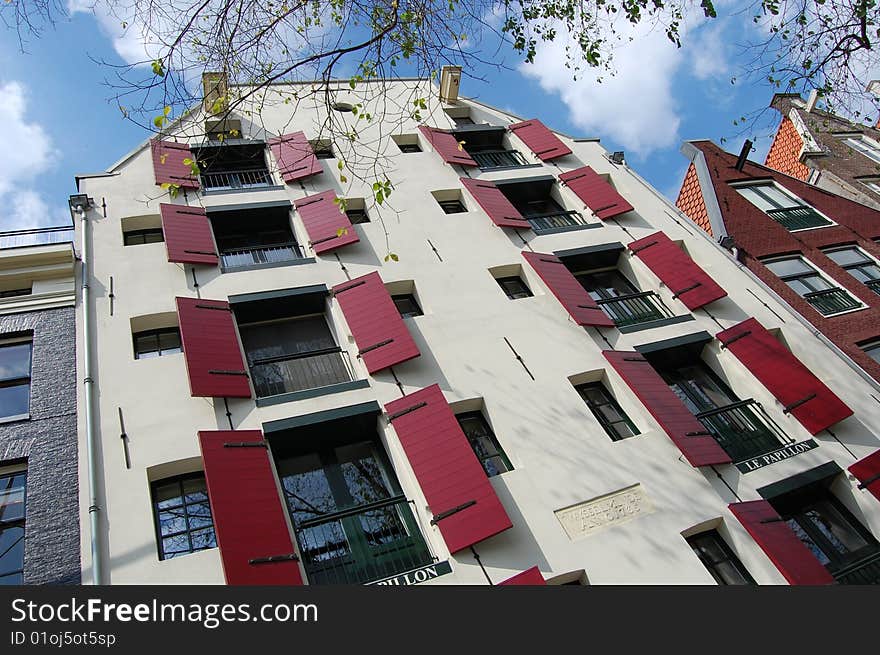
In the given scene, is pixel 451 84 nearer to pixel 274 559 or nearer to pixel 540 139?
pixel 540 139

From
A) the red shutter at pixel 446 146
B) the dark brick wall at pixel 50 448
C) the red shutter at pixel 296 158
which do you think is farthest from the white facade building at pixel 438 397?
the red shutter at pixel 446 146

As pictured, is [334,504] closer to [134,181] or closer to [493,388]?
[493,388]

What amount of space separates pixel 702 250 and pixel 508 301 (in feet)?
22.7

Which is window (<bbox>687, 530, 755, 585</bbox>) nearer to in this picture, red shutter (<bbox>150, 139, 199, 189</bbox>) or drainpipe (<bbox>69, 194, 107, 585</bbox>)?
drainpipe (<bbox>69, 194, 107, 585</bbox>)

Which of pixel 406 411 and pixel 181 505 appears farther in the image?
pixel 406 411

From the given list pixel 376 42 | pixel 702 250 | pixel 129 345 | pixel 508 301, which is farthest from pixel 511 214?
pixel 129 345

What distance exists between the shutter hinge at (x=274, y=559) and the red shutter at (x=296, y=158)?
10912 mm

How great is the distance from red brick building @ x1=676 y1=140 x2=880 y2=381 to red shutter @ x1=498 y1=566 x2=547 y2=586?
37.2ft

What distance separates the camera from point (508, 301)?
47.0 ft

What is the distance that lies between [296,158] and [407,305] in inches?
253

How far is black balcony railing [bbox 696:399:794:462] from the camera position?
12680 millimetres

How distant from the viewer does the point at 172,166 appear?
16.6 m

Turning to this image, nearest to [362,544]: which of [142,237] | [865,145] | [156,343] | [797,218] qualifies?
[156,343]

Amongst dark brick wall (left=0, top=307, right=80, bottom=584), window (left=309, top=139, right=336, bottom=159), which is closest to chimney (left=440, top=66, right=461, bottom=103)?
window (left=309, top=139, right=336, bottom=159)
